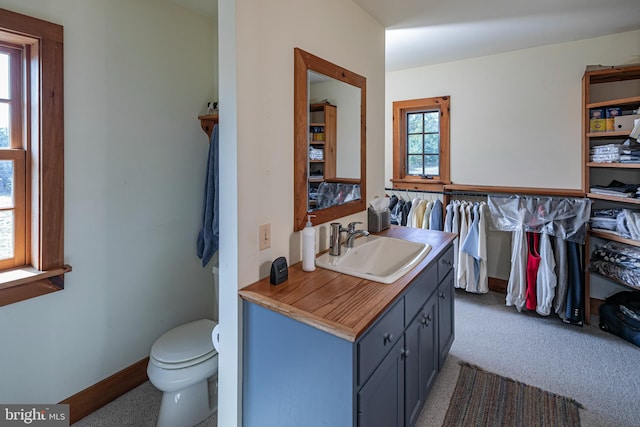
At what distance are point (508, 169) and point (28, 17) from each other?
145 inches

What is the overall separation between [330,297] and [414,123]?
3.07 m

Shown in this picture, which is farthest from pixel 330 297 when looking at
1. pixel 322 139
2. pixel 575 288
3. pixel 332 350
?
pixel 575 288

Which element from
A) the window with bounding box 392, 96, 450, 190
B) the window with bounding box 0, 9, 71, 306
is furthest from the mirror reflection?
the window with bounding box 392, 96, 450, 190

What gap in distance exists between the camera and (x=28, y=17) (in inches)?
61.2

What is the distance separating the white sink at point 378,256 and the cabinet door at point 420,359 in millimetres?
262

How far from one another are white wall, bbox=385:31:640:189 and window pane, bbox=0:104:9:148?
11.2 feet

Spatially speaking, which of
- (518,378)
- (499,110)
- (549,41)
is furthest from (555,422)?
(549,41)

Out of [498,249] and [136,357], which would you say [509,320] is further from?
[136,357]

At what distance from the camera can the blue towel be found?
7.15ft

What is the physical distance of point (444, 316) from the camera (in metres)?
2.12

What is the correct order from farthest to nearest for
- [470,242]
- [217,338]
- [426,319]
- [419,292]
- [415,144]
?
1. [415,144]
2. [470,242]
3. [426,319]
4. [419,292]
5. [217,338]

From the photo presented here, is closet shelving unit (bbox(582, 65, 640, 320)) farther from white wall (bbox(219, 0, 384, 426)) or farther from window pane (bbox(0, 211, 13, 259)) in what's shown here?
window pane (bbox(0, 211, 13, 259))

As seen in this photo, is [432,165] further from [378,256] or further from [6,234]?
[6,234]

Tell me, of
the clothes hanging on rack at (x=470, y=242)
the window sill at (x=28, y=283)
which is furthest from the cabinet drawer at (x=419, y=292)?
the window sill at (x=28, y=283)
